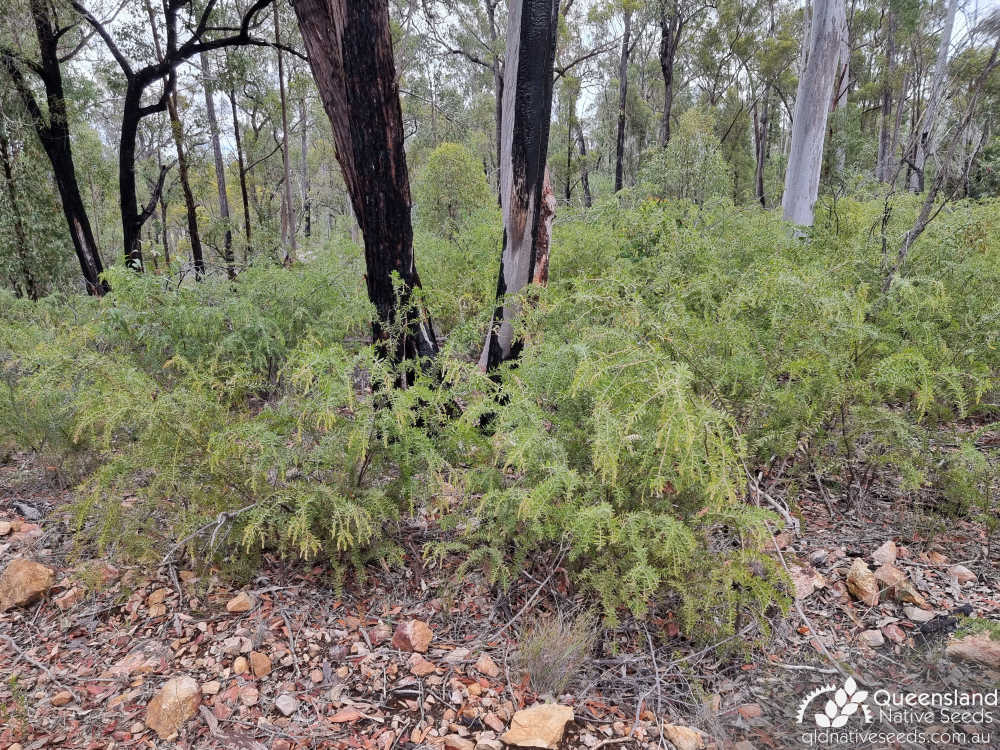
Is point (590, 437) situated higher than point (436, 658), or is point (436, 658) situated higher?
point (590, 437)

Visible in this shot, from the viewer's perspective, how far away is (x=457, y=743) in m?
1.68

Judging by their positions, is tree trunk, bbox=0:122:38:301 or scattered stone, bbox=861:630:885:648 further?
tree trunk, bbox=0:122:38:301

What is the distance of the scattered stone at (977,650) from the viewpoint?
1.78 m

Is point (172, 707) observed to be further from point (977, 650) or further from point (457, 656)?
point (977, 650)

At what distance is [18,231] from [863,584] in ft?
43.1

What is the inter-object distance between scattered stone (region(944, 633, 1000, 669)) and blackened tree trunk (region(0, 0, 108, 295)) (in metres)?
9.20

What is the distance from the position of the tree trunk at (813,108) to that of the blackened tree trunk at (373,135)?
4.40 metres

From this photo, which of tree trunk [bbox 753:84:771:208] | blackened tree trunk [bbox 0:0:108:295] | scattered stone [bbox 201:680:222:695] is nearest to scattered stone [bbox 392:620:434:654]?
scattered stone [bbox 201:680:222:695]

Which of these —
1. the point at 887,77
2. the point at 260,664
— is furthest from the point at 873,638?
the point at 887,77

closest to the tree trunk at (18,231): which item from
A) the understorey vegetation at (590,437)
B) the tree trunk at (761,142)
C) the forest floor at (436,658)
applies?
the understorey vegetation at (590,437)

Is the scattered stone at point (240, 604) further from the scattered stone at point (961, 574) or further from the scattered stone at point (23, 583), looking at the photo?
the scattered stone at point (961, 574)

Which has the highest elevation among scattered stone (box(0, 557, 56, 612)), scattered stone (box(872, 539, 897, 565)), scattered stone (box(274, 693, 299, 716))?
scattered stone (box(872, 539, 897, 565))

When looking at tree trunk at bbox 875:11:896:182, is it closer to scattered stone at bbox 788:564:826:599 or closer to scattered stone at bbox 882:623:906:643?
scattered stone at bbox 788:564:826:599

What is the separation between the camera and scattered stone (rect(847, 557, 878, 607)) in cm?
218
